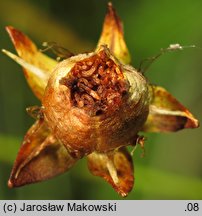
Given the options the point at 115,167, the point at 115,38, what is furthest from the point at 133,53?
the point at 115,167

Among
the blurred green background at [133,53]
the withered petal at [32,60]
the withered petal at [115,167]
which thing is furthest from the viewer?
the blurred green background at [133,53]

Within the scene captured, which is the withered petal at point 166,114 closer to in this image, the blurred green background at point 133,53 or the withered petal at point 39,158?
the withered petal at point 39,158

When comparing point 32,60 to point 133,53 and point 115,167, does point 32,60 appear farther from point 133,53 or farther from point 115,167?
point 133,53

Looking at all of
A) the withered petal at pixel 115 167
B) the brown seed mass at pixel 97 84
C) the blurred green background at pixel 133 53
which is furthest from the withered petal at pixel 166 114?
the blurred green background at pixel 133 53

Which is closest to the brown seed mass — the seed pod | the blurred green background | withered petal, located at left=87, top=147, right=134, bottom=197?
the seed pod

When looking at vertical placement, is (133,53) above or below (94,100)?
Answer: below

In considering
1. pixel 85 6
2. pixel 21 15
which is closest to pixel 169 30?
pixel 85 6
